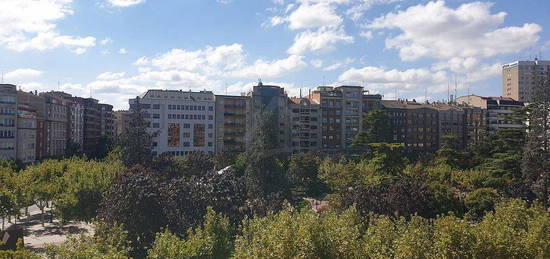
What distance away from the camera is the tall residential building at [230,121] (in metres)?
96.8

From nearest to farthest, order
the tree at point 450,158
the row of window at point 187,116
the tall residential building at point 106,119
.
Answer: the tree at point 450,158 < the row of window at point 187,116 < the tall residential building at point 106,119

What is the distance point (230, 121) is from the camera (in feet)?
319

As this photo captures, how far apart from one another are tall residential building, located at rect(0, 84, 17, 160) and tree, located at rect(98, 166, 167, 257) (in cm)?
5454

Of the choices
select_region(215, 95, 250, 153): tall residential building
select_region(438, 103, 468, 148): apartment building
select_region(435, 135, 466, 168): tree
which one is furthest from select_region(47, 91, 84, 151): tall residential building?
select_region(438, 103, 468, 148): apartment building

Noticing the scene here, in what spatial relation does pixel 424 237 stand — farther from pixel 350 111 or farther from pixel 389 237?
pixel 350 111

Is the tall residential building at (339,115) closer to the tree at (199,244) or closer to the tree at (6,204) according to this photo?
the tree at (6,204)

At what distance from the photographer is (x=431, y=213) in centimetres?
3459

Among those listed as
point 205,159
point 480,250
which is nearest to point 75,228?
point 205,159

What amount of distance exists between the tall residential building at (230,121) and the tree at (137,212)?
6655 cm

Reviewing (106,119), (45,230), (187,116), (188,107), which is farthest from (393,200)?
(106,119)

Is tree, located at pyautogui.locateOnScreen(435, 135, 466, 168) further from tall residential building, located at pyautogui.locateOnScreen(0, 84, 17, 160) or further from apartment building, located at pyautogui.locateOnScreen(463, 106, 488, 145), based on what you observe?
tall residential building, located at pyautogui.locateOnScreen(0, 84, 17, 160)

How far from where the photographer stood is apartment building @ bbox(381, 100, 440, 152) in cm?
10531

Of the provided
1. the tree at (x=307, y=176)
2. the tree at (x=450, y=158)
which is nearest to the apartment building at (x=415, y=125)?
the tree at (x=450, y=158)

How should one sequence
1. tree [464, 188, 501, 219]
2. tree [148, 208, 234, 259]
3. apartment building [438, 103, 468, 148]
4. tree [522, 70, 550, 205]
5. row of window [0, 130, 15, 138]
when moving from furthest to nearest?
apartment building [438, 103, 468, 148] < row of window [0, 130, 15, 138] < tree [522, 70, 550, 205] < tree [464, 188, 501, 219] < tree [148, 208, 234, 259]
